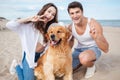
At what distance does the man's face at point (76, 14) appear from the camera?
227cm

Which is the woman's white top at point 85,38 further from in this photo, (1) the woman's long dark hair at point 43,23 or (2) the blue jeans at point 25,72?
(2) the blue jeans at point 25,72

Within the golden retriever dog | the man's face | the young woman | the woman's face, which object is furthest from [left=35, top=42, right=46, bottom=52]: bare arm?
the man's face

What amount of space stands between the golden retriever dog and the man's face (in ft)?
0.67

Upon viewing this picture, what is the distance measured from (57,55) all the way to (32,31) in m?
0.31

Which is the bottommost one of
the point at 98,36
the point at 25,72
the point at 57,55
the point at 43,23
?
the point at 25,72

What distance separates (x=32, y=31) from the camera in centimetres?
225

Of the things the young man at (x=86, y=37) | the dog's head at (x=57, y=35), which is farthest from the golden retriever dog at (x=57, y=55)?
the young man at (x=86, y=37)

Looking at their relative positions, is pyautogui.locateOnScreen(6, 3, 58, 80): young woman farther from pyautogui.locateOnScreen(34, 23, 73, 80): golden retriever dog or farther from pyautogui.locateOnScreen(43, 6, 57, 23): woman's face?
pyautogui.locateOnScreen(34, 23, 73, 80): golden retriever dog

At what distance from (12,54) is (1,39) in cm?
107

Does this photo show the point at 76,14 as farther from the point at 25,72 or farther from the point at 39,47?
the point at 25,72

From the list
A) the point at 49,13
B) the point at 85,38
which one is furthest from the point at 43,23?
the point at 85,38

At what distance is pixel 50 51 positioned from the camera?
6.97 ft

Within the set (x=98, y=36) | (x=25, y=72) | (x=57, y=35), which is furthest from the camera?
(x=25, y=72)

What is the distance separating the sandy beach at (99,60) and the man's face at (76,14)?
1.65ft
